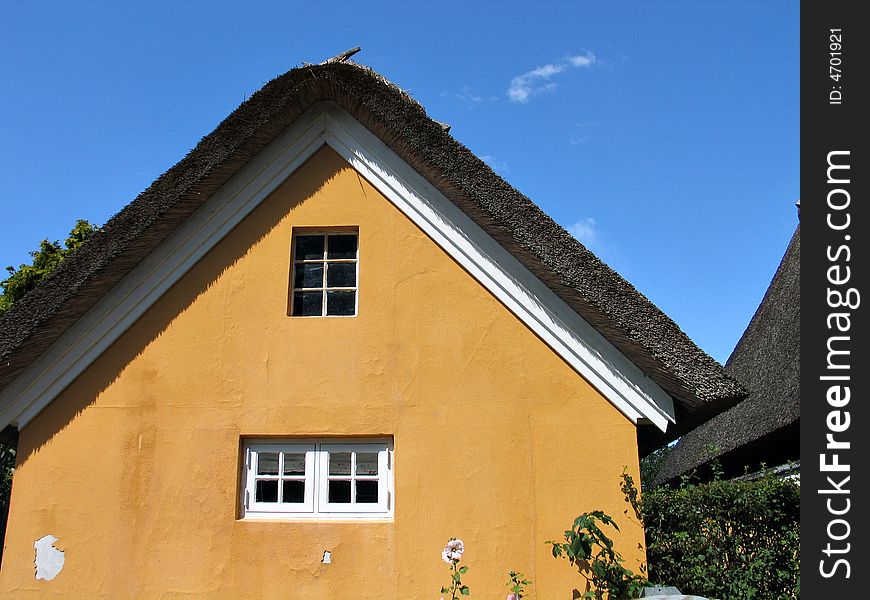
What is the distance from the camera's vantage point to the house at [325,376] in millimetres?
5938

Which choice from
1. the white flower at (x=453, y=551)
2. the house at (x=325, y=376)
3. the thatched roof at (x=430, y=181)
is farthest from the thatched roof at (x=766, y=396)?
the white flower at (x=453, y=551)

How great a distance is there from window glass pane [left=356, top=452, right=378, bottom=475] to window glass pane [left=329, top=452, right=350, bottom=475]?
0.29ft

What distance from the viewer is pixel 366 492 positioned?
6.20m

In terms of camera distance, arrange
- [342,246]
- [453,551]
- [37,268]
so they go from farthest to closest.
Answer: [37,268]
[342,246]
[453,551]

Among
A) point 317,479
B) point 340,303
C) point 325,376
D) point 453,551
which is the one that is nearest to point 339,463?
point 317,479

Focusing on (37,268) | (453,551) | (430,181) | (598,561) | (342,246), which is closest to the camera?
(598,561)

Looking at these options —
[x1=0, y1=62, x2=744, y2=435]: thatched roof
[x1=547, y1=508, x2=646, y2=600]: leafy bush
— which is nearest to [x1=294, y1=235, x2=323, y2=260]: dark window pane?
[x1=0, y1=62, x2=744, y2=435]: thatched roof

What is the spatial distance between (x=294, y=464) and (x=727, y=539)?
363cm

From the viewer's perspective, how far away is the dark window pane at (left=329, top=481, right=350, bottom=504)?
619 centimetres

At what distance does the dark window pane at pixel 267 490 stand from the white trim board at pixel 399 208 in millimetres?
1932

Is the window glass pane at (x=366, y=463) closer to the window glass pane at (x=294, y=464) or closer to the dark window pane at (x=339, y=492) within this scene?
the dark window pane at (x=339, y=492)

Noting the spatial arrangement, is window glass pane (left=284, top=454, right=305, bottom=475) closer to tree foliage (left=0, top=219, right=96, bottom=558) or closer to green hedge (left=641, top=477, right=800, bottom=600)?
green hedge (left=641, top=477, right=800, bottom=600)

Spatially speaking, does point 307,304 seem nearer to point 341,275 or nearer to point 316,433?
point 341,275
